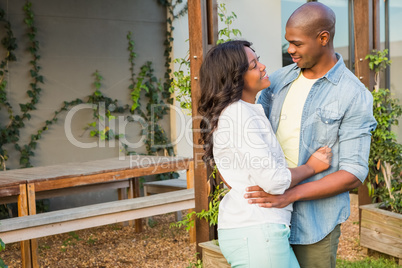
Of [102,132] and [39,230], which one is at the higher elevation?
[102,132]

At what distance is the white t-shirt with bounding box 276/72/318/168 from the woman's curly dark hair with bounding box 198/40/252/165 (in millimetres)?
232

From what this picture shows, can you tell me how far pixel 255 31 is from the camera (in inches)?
273

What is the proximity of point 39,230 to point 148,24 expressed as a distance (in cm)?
371

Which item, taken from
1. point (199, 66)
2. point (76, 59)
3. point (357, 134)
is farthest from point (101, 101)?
point (357, 134)

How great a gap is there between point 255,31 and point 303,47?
534 cm

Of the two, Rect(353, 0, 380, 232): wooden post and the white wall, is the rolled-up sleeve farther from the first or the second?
the white wall

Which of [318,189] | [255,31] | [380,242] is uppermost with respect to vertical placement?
[255,31]

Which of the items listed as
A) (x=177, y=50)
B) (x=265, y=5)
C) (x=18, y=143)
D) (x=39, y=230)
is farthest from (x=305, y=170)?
(x=265, y=5)

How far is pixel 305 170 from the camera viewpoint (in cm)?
164

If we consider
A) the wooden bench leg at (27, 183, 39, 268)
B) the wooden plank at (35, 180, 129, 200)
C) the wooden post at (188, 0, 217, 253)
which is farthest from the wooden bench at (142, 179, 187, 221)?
the wooden post at (188, 0, 217, 253)

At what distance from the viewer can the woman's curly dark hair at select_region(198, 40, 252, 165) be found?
166cm

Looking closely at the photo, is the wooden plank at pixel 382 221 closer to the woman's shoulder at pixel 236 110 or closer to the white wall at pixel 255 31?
the woman's shoulder at pixel 236 110

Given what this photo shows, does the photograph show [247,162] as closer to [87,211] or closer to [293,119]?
[293,119]

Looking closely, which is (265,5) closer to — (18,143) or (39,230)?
(18,143)
